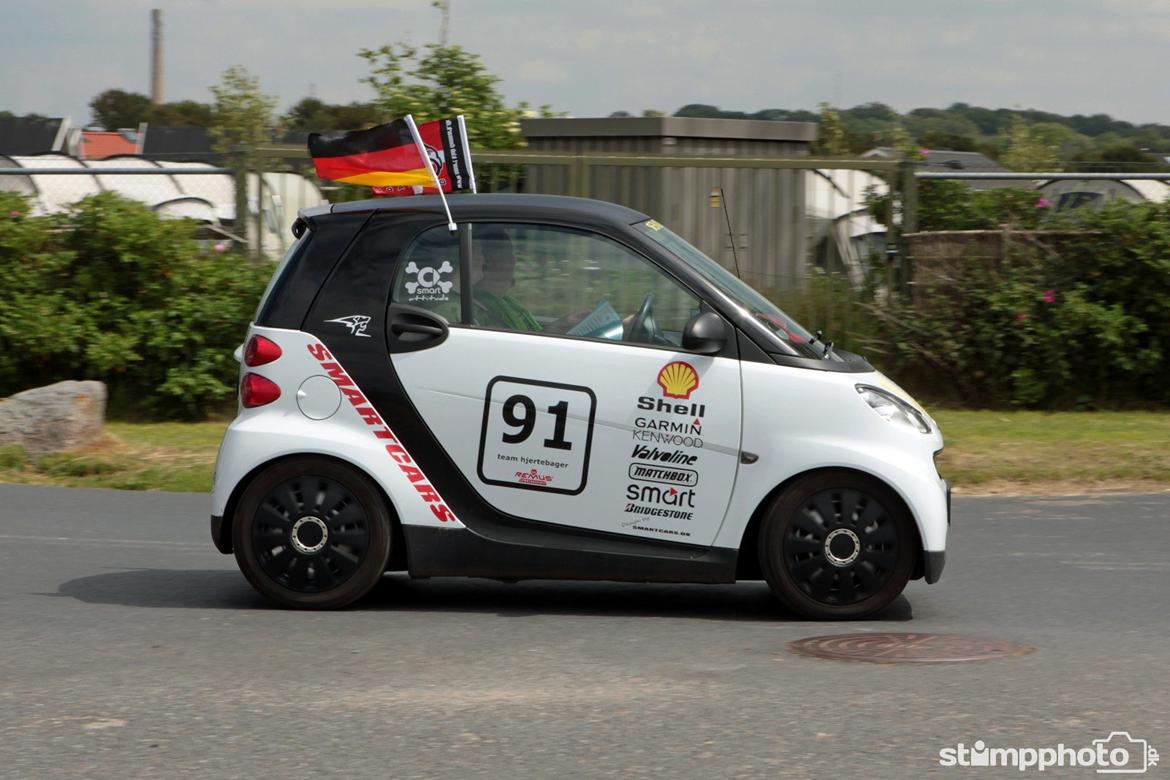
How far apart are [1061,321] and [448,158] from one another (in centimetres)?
827

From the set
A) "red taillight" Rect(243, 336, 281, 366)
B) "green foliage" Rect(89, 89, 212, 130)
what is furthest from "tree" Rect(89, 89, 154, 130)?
"red taillight" Rect(243, 336, 281, 366)

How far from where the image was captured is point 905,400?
6652mm

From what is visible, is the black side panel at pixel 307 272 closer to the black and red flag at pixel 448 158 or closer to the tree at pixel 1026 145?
the black and red flag at pixel 448 158

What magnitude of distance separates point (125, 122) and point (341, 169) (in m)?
83.7

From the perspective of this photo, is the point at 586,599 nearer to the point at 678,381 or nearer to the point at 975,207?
the point at 678,381

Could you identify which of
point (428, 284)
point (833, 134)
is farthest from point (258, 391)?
point (833, 134)

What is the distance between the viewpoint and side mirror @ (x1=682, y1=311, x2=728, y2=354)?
21.0 feet

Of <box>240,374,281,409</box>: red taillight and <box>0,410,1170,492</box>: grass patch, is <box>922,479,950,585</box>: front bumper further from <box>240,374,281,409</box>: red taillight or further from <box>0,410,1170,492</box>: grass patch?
<box>0,410,1170,492</box>: grass patch

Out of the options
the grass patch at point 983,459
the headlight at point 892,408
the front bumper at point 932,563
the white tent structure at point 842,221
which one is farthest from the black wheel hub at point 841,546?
the white tent structure at point 842,221

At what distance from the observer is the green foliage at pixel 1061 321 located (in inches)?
542

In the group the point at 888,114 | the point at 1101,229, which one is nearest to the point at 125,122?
the point at 888,114

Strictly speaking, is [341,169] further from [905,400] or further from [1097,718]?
[1097,718]

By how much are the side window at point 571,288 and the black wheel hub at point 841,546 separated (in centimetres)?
94

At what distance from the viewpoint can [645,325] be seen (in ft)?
21.7
